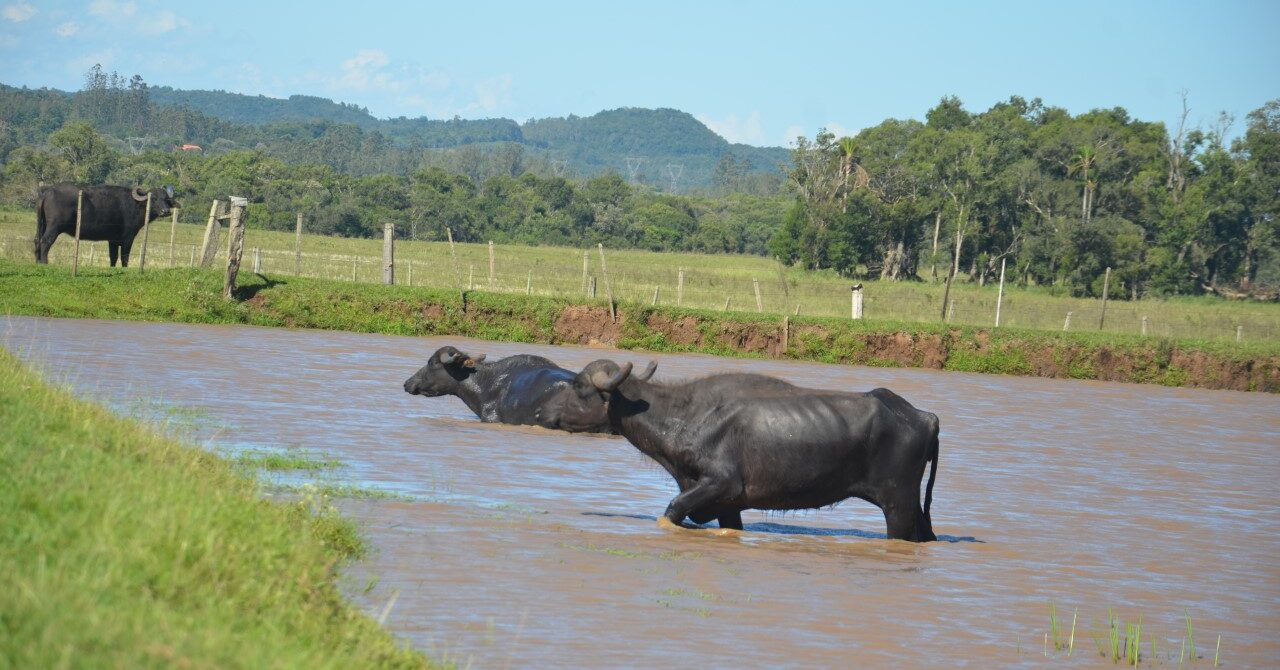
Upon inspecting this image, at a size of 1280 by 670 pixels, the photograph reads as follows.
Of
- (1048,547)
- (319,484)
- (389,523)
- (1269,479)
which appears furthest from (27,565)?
(1269,479)

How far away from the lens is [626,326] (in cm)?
2575

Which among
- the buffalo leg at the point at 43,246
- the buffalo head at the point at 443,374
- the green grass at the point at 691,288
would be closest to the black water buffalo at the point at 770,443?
the buffalo head at the point at 443,374

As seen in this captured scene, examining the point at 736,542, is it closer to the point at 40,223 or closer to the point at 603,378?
the point at 603,378

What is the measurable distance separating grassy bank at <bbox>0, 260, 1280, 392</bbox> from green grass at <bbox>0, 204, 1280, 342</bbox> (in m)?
1.11

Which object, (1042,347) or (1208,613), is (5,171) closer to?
(1042,347)

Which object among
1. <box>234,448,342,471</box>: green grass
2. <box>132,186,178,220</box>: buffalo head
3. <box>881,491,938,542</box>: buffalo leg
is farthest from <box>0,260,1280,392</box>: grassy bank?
<box>881,491,938,542</box>: buffalo leg

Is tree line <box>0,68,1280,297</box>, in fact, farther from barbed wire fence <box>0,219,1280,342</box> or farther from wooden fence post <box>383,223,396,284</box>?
wooden fence post <box>383,223,396,284</box>

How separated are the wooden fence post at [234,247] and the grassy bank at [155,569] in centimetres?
1575

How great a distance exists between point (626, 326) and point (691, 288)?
14029 mm

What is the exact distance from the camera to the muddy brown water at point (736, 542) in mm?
6621

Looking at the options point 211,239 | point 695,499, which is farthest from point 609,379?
point 211,239

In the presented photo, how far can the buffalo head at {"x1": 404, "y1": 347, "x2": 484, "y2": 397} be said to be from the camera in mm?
14789

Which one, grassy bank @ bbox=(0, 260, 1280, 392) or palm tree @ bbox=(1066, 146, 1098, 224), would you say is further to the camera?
palm tree @ bbox=(1066, 146, 1098, 224)

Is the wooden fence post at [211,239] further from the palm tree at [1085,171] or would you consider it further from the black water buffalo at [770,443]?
the palm tree at [1085,171]
